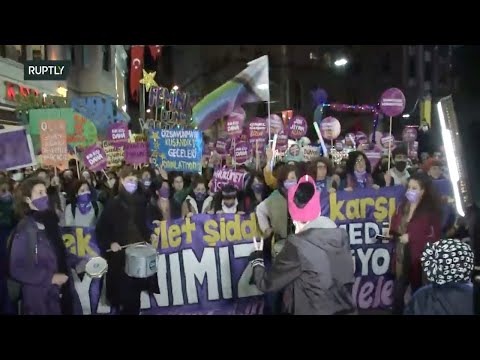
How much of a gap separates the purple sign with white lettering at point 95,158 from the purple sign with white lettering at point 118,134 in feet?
0.44

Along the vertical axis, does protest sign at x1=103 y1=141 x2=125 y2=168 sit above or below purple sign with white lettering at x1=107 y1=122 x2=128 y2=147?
below

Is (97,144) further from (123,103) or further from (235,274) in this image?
(235,274)

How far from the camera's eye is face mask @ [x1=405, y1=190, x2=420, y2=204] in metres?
5.41

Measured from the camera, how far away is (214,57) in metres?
5.35

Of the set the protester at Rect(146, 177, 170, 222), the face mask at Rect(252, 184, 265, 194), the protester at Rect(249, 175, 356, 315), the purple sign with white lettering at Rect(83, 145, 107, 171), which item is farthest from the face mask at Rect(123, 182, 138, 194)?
the protester at Rect(249, 175, 356, 315)

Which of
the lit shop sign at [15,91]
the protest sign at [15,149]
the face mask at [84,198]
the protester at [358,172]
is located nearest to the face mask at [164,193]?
the face mask at [84,198]

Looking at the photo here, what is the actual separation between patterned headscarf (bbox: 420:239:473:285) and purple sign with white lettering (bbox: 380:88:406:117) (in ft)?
3.90

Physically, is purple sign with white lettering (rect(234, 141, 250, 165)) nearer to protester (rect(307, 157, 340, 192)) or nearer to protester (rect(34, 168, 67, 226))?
protester (rect(307, 157, 340, 192))

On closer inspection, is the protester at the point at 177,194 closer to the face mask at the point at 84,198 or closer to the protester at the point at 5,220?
the face mask at the point at 84,198

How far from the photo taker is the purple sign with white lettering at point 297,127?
5398mm

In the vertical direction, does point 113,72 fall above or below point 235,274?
above

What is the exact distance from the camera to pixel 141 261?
5.39 m
